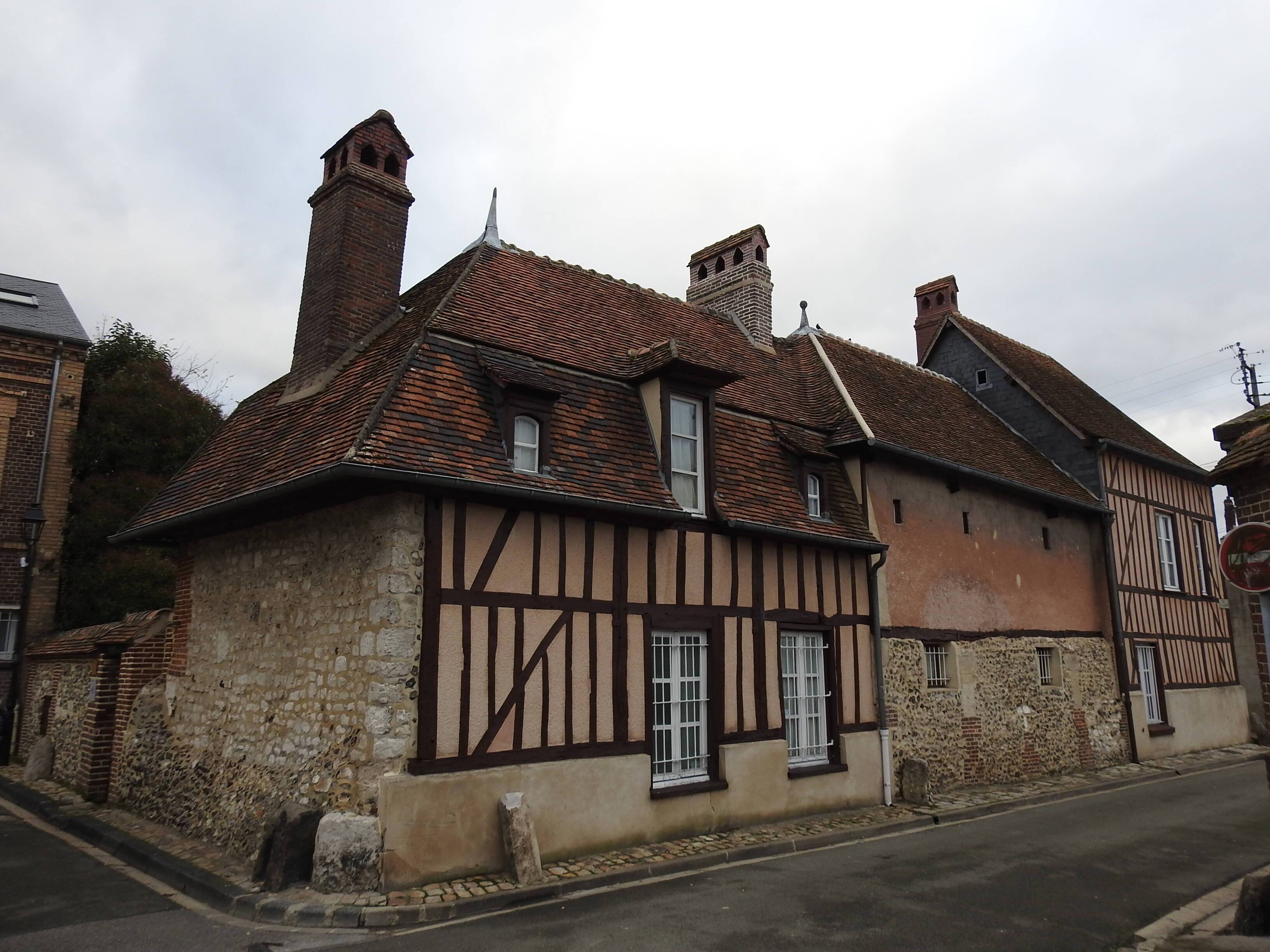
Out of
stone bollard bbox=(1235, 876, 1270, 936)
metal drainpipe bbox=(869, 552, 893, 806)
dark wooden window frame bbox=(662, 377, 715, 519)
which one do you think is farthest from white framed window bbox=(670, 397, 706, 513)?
stone bollard bbox=(1235, 876, 1270, 936)

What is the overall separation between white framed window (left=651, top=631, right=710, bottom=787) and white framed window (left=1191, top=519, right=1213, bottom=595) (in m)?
13.5

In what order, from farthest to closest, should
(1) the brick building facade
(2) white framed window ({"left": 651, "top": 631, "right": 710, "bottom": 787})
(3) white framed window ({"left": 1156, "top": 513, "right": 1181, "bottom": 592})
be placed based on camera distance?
(3) white framed window ({"left": 1156, "top": 513, "right": 1181, "bottom": 592})
(1) the brick building facade
(2) white framed window ({"left": 651, "top": 631, "right": 710, "bottom": 787})

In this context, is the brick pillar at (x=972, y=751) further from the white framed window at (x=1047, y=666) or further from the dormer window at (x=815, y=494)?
the dormer window at (x=815, y=494)

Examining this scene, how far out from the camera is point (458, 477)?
693 cm

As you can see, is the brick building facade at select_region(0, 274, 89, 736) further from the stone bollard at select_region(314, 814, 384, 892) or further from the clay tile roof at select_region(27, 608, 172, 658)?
the stone bollard at select_region(314, 814, 384, 892)

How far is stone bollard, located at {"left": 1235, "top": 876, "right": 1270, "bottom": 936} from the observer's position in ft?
16.3

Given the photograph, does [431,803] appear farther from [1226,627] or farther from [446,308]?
[1226,627]

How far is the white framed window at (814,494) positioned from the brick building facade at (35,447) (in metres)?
13.2

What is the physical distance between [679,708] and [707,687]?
0.40m

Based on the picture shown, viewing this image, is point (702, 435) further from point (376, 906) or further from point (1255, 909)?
point (1255, 909)

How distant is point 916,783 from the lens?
1026 cm

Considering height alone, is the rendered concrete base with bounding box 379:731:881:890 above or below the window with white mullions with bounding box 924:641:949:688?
below

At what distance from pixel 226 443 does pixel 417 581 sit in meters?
4.64

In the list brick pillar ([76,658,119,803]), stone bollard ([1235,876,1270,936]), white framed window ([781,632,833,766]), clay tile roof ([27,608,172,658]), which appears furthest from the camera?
clay tile roof ([27,608,172,658])
